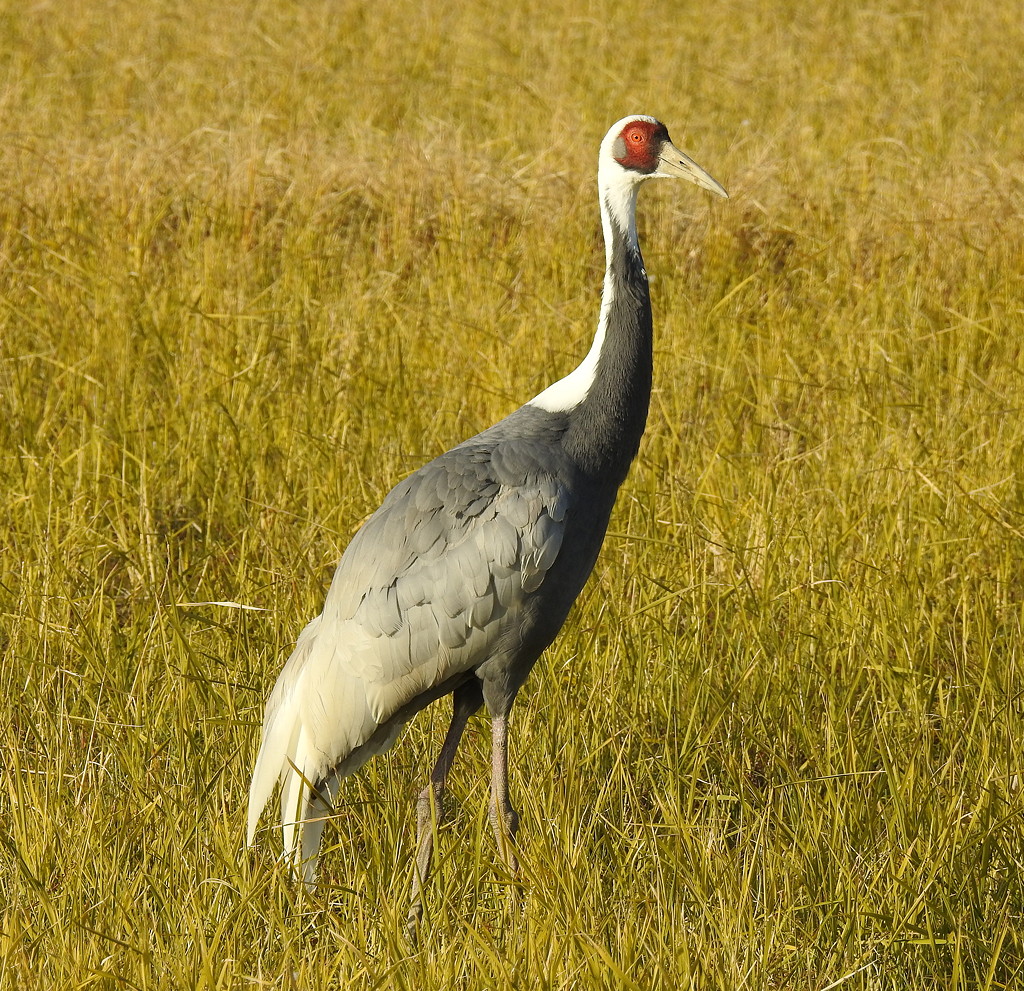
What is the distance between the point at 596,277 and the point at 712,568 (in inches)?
98.6

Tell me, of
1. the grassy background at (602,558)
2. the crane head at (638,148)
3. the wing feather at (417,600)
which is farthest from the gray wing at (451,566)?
the crane head at (638,148)

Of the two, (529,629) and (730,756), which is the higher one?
(529,629)

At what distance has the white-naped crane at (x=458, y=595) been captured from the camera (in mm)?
2863

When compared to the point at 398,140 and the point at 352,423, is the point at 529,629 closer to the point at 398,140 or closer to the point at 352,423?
the point at 352,423

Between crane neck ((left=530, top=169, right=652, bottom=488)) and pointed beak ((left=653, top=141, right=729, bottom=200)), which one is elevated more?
pointed beak ((left=653, top=141, right=729, bottom=200))

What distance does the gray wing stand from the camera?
2852mm

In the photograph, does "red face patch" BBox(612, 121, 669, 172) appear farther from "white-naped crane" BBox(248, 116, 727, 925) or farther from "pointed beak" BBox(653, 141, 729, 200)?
"white-naped crane" BBox(248, 116, 727, 925)

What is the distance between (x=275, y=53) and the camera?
32.1 ft

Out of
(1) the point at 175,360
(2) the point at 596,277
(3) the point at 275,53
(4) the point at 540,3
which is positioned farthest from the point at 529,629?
(4) the point at 540,3

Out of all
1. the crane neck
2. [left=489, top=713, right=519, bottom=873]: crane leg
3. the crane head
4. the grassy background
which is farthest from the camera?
the crane head

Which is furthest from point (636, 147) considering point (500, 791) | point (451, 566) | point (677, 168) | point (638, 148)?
point (500, 791)

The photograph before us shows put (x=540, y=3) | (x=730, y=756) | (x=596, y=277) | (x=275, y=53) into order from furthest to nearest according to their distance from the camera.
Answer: (x=540, y=3), (x=275, y=53), (x=596, y=277), (x=730, y=756)

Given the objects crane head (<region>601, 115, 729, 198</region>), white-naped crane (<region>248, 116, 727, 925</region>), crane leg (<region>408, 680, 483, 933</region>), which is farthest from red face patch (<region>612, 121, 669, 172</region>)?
crane leg (<region>408, 680, 483, 933</region>)

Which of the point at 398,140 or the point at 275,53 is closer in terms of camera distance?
the point at 398,140
